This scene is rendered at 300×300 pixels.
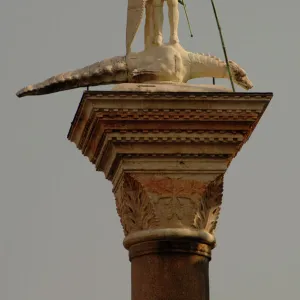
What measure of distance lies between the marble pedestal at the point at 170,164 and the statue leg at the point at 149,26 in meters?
1.65

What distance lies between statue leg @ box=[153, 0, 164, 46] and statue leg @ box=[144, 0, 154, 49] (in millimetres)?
70

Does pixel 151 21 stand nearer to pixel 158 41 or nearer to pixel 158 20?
pixel 158 20

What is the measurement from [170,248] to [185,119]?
1.74 metres

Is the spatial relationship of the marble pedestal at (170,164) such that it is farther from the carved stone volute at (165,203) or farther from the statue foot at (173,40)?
the statue foot at (173,40)

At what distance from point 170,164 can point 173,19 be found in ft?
8.13

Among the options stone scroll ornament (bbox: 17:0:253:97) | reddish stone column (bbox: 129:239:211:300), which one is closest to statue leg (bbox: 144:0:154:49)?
stone scroll ornament (bbox: 17:0:253:97)

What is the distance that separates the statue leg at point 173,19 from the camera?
21073 millimetres

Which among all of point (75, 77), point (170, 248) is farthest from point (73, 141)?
point (170, 248)

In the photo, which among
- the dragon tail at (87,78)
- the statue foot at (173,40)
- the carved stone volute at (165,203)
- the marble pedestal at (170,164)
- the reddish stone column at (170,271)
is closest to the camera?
the reddish stone column at (170,271)

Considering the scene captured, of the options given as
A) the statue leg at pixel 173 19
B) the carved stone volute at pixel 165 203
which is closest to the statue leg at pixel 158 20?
the statue leg at pixel 173 19

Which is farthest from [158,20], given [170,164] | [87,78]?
[170,164]

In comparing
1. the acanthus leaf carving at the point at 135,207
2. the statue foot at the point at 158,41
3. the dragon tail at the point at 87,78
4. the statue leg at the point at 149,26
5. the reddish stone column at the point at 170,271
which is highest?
the statue leg at the point at 149,26

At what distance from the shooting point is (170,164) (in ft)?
65.1

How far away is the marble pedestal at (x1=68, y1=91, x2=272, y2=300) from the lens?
1956 centimetres
